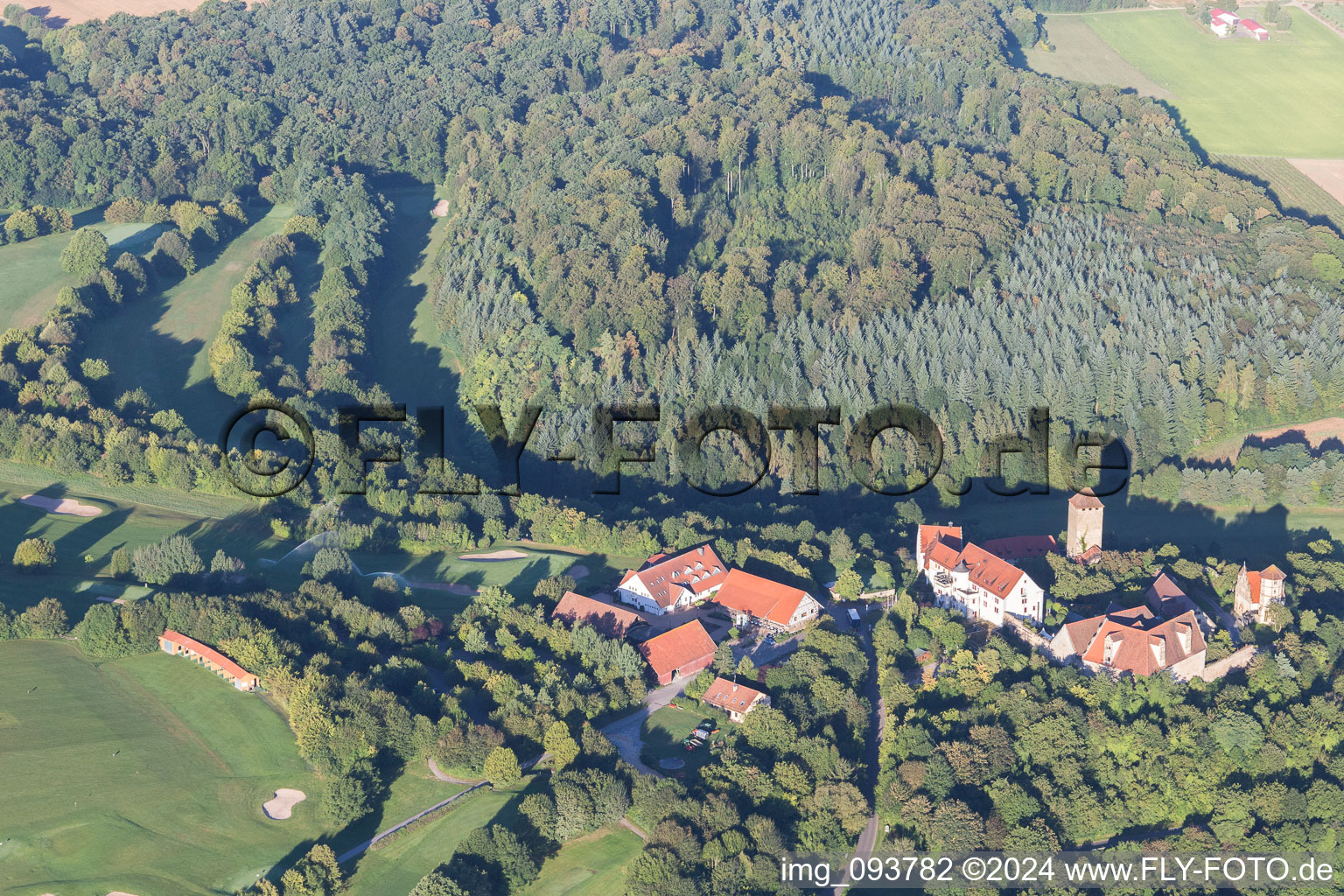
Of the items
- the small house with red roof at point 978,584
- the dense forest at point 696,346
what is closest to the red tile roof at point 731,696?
the dense forest at point 696,346

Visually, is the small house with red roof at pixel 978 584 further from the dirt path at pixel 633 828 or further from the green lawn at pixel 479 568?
the dirt path at pixel 633 828

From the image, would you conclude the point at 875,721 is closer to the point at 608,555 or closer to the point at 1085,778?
the point at 1085,778

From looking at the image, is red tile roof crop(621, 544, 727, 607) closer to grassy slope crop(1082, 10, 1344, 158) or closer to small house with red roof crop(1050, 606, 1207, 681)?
small house with red roof crop(1050, 606, 1207, 681)

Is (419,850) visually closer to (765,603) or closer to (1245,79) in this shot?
(765,603)

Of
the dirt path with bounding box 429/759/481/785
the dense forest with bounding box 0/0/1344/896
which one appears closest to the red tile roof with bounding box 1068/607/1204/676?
the dense forest with bounding box 0/0/1344/896

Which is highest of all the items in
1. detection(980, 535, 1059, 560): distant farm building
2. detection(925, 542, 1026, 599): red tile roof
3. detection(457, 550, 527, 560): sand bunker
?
detection(925, 542, 1026, 599): red tile roof

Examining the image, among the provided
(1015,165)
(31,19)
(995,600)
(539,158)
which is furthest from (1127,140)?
(31,19)

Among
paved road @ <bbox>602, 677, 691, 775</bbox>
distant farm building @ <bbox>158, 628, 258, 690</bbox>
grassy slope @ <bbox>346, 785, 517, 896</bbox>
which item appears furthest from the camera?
distant farm building @ <bbox>158, 628, 258, 690</bbox>
